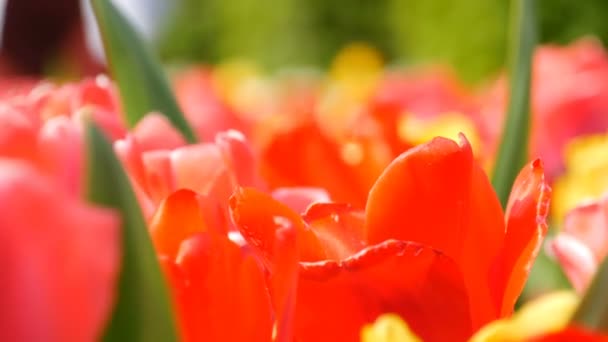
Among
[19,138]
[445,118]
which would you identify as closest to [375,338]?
[19,138]

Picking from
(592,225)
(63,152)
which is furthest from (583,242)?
(63,152)

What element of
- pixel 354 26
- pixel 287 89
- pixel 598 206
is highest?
pixel 598 206

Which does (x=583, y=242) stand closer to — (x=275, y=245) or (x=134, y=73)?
(x=275, y=245)

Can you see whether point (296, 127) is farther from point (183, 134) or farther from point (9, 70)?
point (9, 70)

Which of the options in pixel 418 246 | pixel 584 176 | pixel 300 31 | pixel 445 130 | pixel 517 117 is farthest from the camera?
pixel 300 31

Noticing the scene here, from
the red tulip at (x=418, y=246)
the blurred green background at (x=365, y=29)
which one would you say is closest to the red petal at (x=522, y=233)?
the red tulip at (x=418, y=246)

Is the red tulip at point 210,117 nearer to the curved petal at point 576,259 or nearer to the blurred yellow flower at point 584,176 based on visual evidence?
the blurred yellow flower at point 584,176
